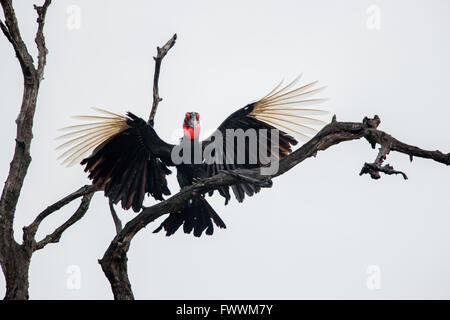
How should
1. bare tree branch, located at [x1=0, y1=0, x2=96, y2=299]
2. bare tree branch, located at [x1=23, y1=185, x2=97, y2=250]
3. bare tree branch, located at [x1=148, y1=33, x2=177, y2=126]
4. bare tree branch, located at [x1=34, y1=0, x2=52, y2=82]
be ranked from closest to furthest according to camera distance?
bare tree branch, located at [x1=0, y1=0, x2=96, y2=299], bare tree branch, located at [x1=23, y1=185, x2=97, y2=250], bare tree branch, located at [x1=34, y1=0, x2=52, y2=82], bare tree branch, located at [x1=148, y1=33, x2=177, y2=126]

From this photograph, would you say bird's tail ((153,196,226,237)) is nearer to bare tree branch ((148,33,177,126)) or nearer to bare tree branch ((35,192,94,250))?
bare tree branch ((35,192,94,250))

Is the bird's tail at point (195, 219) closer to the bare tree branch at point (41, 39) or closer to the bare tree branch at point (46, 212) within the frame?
the bare tree branch at point (46, 212)

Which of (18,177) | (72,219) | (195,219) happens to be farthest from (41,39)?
(195,219)

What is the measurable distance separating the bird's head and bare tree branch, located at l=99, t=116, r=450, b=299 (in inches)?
87.4

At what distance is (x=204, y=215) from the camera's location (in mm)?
12102

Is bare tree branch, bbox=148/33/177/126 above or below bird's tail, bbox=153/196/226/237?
above

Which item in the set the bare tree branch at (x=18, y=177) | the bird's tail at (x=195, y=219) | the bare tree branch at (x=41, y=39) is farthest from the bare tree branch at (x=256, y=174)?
the bare tree branch at (x=41, y=39)

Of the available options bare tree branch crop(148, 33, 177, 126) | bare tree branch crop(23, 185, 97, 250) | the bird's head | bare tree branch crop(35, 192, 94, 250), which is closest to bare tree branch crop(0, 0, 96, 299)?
bare tree branch crop(23, 185, 97, 250)

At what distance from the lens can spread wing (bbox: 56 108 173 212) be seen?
37.4ft

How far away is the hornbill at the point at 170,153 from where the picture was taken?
1145cm

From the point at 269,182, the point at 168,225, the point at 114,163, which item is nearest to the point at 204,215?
the point at 168,225

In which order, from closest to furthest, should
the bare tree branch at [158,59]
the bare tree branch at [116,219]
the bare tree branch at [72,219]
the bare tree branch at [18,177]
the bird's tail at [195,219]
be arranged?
the bare tree branch at [18,177]
the bare tree branch at [116,219]
the bare tree branch at [158,59]
the bare tree branch at [72,219]
the bird's tail at [195,219]

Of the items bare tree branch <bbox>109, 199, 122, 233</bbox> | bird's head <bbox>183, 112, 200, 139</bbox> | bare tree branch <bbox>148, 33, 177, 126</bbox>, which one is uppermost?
bare tree branch <bbox>148, 33, 177, 126</bbox>
